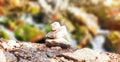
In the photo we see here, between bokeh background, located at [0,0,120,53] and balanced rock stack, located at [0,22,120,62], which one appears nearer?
balanced rock stack, located at [0,22,120,62]

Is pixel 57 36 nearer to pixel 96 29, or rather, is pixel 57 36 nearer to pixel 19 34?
pixel 19 34

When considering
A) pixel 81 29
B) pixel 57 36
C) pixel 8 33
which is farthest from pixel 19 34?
pixel 57 36

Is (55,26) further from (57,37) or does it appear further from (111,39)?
(111,39)

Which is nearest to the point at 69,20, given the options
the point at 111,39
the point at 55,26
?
the point at 111,39

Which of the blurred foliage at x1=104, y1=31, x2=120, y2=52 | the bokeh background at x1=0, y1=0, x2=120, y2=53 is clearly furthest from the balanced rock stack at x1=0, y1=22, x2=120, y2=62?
the blurred foliage at x1=104, y1=31, x2=120, y2=52

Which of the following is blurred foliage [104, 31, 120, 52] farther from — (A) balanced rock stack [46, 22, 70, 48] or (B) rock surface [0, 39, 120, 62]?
(B) rock surface [0, 39, 120, 62]

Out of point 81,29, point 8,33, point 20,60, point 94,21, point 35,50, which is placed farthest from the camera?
point 94,21

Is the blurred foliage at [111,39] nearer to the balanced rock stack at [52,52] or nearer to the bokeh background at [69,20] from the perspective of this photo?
the bokeh background at [69,20]

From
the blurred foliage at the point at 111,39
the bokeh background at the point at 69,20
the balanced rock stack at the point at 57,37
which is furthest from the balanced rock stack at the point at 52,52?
the blurred foliage at the point at 111,39
